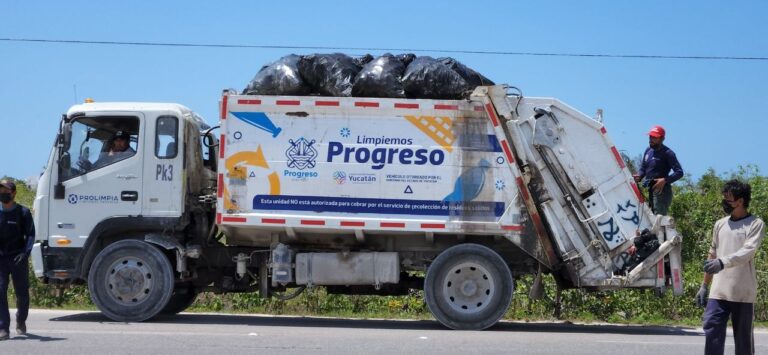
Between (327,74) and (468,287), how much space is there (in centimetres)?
301

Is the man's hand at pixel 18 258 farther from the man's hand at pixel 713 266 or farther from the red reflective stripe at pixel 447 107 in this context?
the man's hand at pixel 713 266

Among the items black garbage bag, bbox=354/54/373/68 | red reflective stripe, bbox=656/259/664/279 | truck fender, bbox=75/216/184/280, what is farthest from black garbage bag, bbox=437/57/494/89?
truck fender, bbox=75/216/184/280

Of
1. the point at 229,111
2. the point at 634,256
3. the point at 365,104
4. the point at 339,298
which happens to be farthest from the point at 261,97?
the point at 634,256

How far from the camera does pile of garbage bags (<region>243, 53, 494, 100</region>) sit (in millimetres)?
10352

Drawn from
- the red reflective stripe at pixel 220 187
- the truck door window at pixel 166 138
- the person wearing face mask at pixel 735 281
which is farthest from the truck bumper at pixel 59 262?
the person wearing face mask at pixel 735 281

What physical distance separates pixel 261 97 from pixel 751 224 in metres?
5.72

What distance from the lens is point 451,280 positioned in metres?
10.3

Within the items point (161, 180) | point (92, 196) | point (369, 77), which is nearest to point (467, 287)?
point (369, 77)

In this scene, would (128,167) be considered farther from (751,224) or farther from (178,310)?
(751,224)

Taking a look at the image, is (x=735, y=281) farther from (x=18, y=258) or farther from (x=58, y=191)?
(x=58, y=191)

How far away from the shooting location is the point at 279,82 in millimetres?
10492

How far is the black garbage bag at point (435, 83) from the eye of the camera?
10344 mm

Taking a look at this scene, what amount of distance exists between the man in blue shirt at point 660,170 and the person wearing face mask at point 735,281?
4.22m

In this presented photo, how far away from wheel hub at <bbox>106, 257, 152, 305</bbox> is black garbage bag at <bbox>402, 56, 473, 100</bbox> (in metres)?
3.76
